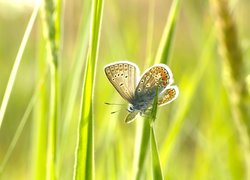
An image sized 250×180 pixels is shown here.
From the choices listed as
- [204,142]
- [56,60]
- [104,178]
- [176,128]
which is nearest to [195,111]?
[204,142]

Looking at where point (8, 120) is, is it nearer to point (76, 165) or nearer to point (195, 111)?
point (195, 111)

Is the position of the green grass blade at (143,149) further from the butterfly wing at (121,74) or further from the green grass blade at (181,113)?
the green grass blade at (181,113)

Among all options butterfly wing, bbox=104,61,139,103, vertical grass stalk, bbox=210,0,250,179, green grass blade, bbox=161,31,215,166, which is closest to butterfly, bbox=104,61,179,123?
butterfly wing, bbox=104,61,139,103

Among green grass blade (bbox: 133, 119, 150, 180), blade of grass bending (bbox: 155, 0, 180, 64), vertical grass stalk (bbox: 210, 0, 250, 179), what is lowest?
green grass blade (bbox: 133, 119, 150, 180)

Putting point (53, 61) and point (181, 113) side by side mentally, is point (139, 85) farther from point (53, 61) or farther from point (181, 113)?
point (181, 113)

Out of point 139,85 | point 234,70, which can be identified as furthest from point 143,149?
point 234,70

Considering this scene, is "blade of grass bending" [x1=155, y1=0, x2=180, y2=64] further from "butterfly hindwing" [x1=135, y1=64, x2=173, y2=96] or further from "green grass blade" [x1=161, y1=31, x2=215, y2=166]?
"green grass blade" [x1=161, y1=31, x2=215, y2=166]
